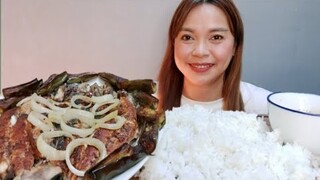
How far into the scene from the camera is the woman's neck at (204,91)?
1.26 m

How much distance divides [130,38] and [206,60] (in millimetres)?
574

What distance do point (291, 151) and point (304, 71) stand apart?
1168 mm

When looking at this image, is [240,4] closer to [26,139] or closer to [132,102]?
[132,102]

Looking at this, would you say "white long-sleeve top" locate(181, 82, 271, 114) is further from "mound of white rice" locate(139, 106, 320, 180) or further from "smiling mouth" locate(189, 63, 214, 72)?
"mound of white rice" locate(139, 106, 320, 180)

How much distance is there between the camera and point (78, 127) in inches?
18.5

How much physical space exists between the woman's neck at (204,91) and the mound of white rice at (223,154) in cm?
64

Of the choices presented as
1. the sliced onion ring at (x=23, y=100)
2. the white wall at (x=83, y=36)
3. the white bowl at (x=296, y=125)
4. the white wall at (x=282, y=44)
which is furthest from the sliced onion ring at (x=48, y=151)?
the white wall at (x=282, y=44)

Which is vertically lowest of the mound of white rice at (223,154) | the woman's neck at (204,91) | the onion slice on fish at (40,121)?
the woman's neck at (204,91)

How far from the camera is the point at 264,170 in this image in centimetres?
49

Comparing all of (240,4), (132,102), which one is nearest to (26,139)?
(132,102)

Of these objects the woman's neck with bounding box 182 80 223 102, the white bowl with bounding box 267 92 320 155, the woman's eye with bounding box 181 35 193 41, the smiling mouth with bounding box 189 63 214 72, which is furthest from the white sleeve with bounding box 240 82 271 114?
the white bowl with bounding box 267 92 320 155

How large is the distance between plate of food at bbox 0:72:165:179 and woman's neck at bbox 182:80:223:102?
707 mm

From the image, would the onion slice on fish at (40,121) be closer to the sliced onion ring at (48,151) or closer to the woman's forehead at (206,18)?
the sliced onion ring at (48,151)

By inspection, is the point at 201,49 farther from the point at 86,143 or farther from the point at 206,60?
the point at 86,143
